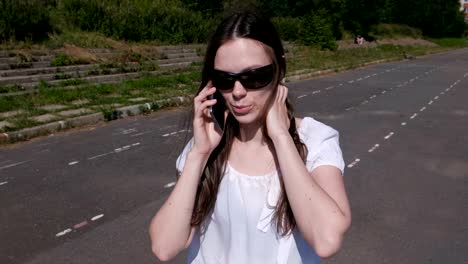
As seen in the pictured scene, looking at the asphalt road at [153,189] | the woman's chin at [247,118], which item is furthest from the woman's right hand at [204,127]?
the asphalt road at [153,189]

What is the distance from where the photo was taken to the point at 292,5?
54094 mm

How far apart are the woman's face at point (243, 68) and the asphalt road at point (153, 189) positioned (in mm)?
580

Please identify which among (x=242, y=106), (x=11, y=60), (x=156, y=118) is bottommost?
(x=156, y=118)

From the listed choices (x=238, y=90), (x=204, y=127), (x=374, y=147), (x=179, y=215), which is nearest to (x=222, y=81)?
(x=238, y=90)

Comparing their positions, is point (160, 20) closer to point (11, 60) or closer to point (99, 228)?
point (11, 60)

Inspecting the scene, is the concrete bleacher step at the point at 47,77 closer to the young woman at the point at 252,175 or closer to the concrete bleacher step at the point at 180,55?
the concrete bleacher step at the point at 180,55

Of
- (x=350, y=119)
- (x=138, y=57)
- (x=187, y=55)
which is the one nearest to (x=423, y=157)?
(x=350, y=119)

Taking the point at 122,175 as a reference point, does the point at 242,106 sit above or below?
above

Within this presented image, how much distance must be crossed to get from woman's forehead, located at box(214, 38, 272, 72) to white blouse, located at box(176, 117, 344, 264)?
313 millimetres

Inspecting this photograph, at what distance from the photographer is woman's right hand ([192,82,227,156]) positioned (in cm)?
176

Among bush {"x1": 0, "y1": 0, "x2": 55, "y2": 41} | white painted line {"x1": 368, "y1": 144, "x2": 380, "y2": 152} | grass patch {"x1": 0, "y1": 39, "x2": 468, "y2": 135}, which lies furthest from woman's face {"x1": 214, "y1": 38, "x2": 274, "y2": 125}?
bush {"x1": 0, "y1": 0, "x2": 55, "y2": 41}

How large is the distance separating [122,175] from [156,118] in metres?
4.54

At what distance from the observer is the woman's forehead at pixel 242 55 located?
170cm

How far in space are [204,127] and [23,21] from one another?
597 inches
